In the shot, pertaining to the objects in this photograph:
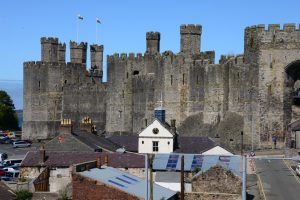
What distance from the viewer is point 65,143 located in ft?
177

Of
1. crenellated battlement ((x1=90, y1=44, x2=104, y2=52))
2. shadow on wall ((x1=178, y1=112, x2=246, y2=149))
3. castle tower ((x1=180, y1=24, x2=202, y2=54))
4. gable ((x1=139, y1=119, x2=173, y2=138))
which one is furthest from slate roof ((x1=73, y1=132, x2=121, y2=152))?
crenellated battlement ((x1=90, y1=44, x2=104, y2=52))

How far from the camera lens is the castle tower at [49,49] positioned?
9556 cm

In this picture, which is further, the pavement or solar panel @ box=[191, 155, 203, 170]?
solar panel @ box=[191, 155, 203, 170]

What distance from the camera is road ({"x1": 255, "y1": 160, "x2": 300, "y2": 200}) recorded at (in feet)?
141

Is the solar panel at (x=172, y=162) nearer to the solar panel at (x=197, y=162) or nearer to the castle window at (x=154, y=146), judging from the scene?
the solar panel at (x=197, y=162)

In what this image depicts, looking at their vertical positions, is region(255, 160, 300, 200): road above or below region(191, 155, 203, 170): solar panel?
below

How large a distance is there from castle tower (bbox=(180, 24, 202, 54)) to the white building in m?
17.7

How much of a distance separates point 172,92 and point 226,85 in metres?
6.80

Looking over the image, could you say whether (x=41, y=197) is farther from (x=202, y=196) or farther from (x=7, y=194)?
(x=202, y=196)

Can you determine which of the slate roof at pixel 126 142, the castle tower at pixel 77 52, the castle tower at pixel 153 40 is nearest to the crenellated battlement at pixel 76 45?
the castle tower at pixel 77 52

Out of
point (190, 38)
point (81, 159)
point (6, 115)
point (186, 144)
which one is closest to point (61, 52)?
point (6, 115)

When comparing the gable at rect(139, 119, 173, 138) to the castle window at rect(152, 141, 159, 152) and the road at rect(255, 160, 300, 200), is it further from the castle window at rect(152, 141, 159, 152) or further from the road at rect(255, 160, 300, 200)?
the road at rect(255, 160, 300, 200)

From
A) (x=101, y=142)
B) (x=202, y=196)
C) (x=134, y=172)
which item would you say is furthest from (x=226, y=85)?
(x=202, y=196)

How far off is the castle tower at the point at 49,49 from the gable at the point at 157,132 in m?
38.8
